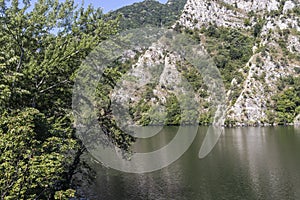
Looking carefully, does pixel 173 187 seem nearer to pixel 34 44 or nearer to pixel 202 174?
pixel 202 174

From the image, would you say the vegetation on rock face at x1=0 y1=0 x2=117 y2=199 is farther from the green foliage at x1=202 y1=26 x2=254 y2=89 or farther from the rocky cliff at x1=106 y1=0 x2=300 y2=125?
the green foliage at x1=202 y1=26 x2=254 y2=89

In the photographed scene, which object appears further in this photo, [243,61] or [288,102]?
[243,61]

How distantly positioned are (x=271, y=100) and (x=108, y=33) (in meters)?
118

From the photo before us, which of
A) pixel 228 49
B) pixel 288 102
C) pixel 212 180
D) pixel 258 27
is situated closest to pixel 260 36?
pixel 258 27

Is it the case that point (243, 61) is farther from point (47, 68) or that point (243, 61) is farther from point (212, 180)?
point (47, 68)

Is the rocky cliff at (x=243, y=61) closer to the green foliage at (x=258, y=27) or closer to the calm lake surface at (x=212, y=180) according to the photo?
the green foliage at (x=258, y=27)

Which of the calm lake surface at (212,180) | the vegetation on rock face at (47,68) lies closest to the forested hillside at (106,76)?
the vegetation on rock face at (47,68)

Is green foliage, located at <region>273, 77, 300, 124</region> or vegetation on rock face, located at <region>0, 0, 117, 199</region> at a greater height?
vegetation on rock face, located at <region>0, 0, 117, 199</region>

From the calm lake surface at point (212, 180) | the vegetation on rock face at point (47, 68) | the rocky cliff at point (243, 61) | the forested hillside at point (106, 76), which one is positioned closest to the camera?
the forested hillside at point (106, 76)

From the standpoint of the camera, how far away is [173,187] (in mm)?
35781

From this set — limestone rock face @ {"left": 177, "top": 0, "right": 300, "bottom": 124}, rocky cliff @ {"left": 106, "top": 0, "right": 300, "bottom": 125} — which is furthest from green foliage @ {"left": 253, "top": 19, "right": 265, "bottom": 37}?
limestone rock face @ {"left": 177, "top": 0, "right": 300, "bottom": 124}

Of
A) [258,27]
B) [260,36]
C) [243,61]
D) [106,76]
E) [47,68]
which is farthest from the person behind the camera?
[258,27]

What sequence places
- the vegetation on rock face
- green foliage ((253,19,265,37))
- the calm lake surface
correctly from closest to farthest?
the vegetation on rock face < the calm lake surface < green foliage ((253,19,265,37))

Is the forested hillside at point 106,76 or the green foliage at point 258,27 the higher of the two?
the green foliage at point 258,27
